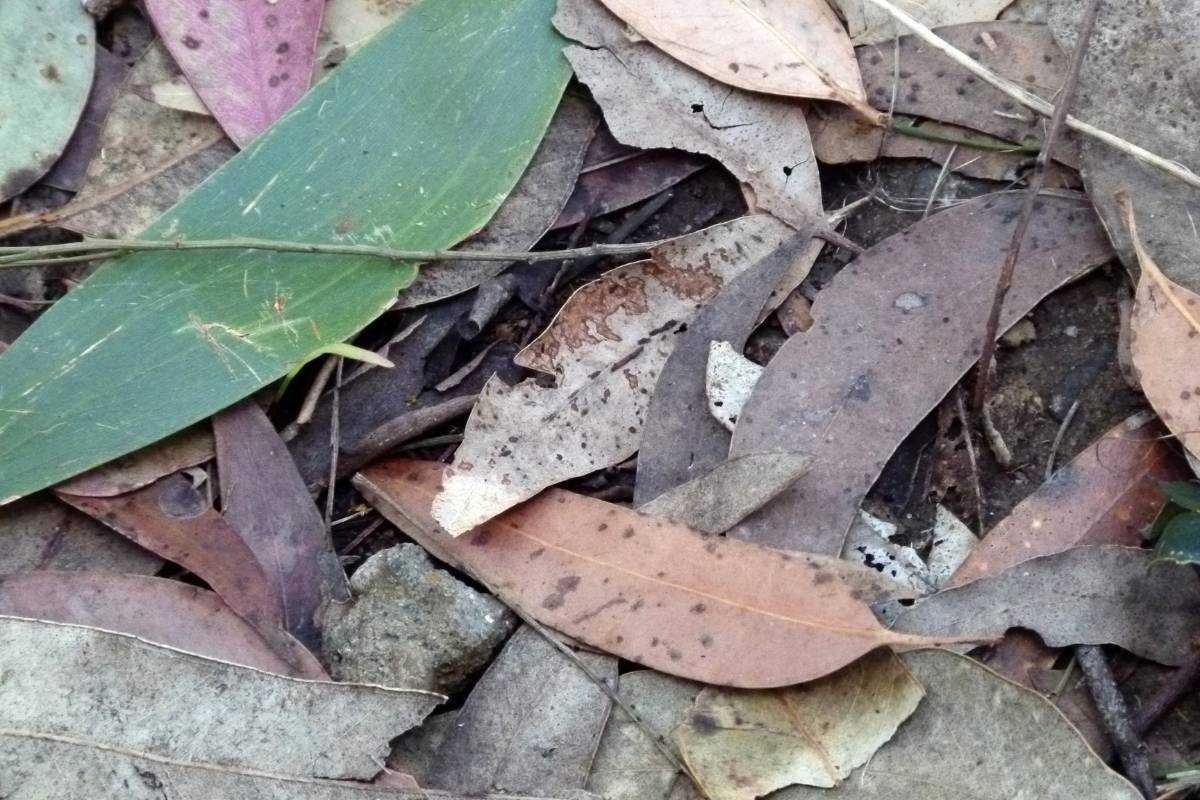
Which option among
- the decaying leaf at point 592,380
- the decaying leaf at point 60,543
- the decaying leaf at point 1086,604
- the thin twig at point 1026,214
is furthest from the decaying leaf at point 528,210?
the decaying leaf at point 1086,604

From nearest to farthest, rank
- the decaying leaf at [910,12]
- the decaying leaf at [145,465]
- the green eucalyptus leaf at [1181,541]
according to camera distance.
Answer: the green eucalyptus leaf at [1181,541], the decaying leaf at [145,465], the decaying leaf at [910,12]

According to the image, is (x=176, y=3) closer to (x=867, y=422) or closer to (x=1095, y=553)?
(x=867, y=422)

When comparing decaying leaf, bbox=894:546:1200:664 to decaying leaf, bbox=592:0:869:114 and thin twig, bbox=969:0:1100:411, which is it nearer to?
thin twig, bbox=969:0:1100:411

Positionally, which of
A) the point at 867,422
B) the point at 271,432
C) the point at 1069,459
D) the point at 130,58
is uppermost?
the point at 130,58

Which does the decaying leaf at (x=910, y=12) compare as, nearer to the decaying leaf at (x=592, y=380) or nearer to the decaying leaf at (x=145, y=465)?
the decaying leaf at (x=592, y=380)

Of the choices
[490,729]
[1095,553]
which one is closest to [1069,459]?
[1095,553]

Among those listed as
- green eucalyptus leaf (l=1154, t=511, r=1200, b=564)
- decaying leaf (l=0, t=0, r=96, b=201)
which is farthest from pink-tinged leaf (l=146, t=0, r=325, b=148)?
green eucalyptus leaf (l=1154, t=511, r=1200, b=564)
